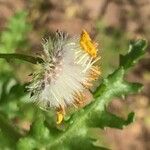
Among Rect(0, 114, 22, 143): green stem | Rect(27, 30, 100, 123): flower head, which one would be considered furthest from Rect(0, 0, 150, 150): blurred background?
Rect(27, 30, 100, 123): flower head

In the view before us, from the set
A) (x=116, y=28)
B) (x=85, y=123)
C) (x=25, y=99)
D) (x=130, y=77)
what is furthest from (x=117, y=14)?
(x=85, y=123)

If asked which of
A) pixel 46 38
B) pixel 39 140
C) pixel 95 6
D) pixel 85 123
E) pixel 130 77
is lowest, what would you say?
pixel 39 140

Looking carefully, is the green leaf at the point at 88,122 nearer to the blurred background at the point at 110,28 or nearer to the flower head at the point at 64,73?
the flower head at the point at 64,73

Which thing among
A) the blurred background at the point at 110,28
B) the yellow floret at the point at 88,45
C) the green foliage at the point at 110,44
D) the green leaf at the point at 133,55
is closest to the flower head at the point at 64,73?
the yellow floret at the point at 88,45

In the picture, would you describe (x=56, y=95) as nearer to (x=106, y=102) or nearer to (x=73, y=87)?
(x=73, y=87)

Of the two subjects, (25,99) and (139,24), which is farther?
(139,24)

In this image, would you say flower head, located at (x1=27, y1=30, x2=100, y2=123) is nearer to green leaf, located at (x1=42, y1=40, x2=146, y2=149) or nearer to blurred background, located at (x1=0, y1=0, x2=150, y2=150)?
green leaf, located at (x1=42, y1=40, x2=146, y2=149)
